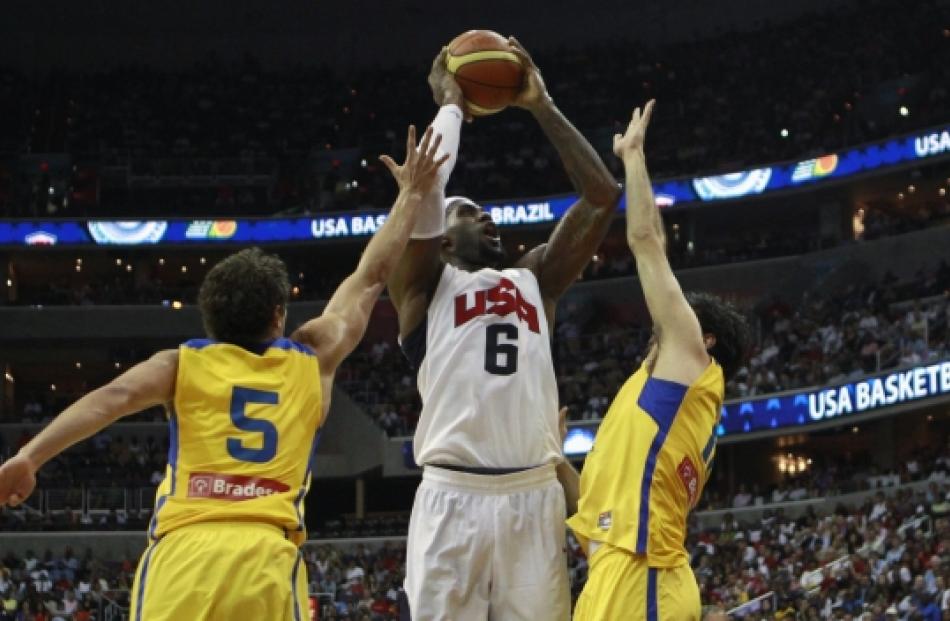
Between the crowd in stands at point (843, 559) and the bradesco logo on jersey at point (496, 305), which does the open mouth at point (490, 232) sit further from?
the crowd in stands at point (843, 559)

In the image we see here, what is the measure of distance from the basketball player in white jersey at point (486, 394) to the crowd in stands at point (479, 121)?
3057 centimetres

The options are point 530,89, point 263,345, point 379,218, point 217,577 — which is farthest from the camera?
point 379,218

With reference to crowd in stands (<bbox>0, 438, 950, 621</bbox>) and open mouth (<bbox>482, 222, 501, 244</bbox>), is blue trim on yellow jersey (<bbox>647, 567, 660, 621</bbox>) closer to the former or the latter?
open mouth (<bbox>482, 222, 501, 244</bbox>)

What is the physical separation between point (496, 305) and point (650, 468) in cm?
97

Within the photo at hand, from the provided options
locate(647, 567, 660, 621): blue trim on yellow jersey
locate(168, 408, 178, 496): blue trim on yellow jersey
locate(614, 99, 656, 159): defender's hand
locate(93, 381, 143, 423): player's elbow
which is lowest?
locate(647, 567, 660, 621): blue trim on yellow jersey

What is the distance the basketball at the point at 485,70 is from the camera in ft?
21.4

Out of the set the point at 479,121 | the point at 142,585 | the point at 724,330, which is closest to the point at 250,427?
the point at 142,585

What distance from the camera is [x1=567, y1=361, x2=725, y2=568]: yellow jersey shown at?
587 cm

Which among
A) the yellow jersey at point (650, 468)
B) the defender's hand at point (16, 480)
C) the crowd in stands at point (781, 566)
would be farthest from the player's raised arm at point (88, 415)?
the crowd in stands at point (781, 566)

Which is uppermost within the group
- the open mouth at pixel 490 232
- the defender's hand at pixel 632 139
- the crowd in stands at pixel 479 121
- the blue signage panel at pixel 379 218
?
the crowd in stands at pixel 479 121

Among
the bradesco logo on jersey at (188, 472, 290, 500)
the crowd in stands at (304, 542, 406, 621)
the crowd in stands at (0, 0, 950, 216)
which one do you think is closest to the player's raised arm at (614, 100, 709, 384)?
the bradesco logo on jersey at (188, 472, 290, 500)

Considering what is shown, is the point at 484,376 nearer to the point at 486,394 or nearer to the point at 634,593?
the point at 486,394

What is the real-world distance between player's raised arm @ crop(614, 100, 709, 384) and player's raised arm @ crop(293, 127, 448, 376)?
82cm

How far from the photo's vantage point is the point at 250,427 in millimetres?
4832
